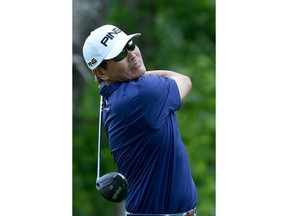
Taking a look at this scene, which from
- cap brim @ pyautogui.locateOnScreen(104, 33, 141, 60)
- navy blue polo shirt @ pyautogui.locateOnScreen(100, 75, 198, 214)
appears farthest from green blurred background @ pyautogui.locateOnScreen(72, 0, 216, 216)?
cap brim @ pyautogui.locateOnScreen(104, 33, 141, 60)

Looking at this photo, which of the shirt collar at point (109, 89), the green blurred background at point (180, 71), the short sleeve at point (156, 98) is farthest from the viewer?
the green blurred background at point (180, 71)

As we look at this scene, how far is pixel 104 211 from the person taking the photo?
31.5 feet

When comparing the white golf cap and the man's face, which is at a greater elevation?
the white golf cap

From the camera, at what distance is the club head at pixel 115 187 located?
12.4 ft

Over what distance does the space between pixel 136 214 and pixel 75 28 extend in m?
2.37

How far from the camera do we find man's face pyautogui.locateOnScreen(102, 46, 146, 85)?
383 cm

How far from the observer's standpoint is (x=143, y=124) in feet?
12.5

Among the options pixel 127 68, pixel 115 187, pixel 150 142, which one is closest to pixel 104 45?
pixel 127 68

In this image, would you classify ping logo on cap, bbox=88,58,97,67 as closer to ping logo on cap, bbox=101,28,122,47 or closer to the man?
the man

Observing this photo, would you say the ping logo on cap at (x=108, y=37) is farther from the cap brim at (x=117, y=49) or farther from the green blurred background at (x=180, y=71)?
the green blurred background at (x=180, y=71)

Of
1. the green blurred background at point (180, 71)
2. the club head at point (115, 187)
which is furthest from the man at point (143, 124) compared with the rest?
the green blurred background at point (180, 71)

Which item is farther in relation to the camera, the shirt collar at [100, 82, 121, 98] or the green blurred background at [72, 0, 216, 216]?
the green blurred background at [72, 0, 216, 216]

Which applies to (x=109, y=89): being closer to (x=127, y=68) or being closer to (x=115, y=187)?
(x=127, y=68)
